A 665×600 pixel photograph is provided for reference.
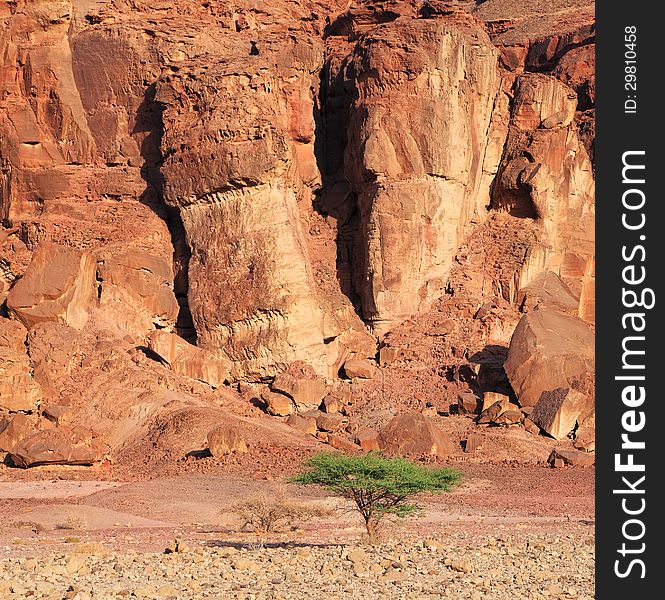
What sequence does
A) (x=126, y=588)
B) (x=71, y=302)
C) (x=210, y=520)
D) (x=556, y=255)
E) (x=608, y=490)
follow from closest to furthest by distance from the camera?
(x=608, y=490) → (x=126, y=588) → (x=210, y=520) → (x=71, y=302) → (x=556, y=255)

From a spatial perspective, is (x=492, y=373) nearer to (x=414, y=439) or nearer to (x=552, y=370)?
(x=552, y=370)

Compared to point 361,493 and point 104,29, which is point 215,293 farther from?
point 361,493

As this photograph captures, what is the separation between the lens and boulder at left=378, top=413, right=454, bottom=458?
110ft

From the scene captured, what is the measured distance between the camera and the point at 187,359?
3978 cm

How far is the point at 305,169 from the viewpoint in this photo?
4653cm

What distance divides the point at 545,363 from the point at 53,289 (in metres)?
14.5

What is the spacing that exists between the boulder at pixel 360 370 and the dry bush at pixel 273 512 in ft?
48.6

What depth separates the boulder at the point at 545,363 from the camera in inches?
1464

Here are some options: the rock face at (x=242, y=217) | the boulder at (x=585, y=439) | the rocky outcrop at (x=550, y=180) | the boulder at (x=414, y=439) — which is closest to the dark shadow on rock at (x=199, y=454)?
the boulder at (x=414, y=439)

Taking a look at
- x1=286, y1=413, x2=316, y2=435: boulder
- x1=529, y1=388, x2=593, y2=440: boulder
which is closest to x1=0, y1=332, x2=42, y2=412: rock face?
x1=286, y1=413, x2=316, y2=435: boulder

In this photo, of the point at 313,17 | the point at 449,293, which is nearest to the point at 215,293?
the point at 449,293

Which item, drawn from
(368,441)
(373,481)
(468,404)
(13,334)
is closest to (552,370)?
(468,404)

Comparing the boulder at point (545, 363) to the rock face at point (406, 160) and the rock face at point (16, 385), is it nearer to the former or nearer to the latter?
the rock face at point (406, 160)

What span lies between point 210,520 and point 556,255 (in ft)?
76.7
